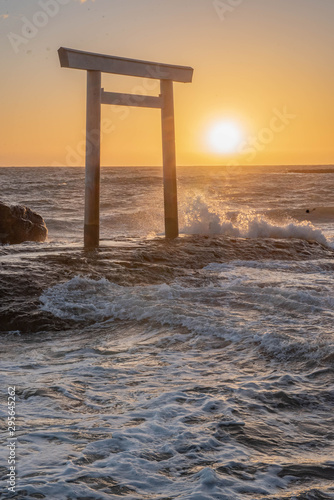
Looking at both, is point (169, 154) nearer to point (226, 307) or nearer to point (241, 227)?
point (241, 227)

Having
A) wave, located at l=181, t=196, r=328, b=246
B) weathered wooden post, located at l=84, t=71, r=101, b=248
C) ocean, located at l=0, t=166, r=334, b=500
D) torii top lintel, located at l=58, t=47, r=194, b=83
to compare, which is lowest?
ocean, located at l=0, t=166, r=334, b=500

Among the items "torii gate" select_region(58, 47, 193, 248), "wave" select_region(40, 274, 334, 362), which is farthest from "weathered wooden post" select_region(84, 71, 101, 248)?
"wave" select_region(40, 274, 334, 362)

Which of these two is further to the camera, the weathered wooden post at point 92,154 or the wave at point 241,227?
the wave at point 241,227

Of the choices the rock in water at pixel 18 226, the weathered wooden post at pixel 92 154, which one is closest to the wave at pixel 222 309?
the weathered wooden post at pixel 92 154

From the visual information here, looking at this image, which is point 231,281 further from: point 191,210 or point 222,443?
point 191,210

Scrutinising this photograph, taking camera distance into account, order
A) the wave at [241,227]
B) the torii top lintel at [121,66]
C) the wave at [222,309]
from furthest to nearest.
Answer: the wave at [241,227]
the torii top lintel at [121,66]
the wave at [222,309]

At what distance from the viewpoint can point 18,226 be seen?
34.1ft

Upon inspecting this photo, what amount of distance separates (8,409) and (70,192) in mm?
25932

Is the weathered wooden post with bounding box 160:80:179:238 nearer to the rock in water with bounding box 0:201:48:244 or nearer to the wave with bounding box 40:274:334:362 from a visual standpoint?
the rock in water with bounding box 0:201:48:244

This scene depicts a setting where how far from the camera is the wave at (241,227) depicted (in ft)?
39.0

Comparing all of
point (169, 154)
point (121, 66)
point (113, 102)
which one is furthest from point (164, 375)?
point (169, 154)

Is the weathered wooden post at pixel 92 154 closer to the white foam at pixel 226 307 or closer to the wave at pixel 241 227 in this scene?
the white foam at pixel 226 307

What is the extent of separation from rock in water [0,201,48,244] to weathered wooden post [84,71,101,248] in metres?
2.10

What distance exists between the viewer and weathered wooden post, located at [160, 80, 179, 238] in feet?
30.9
